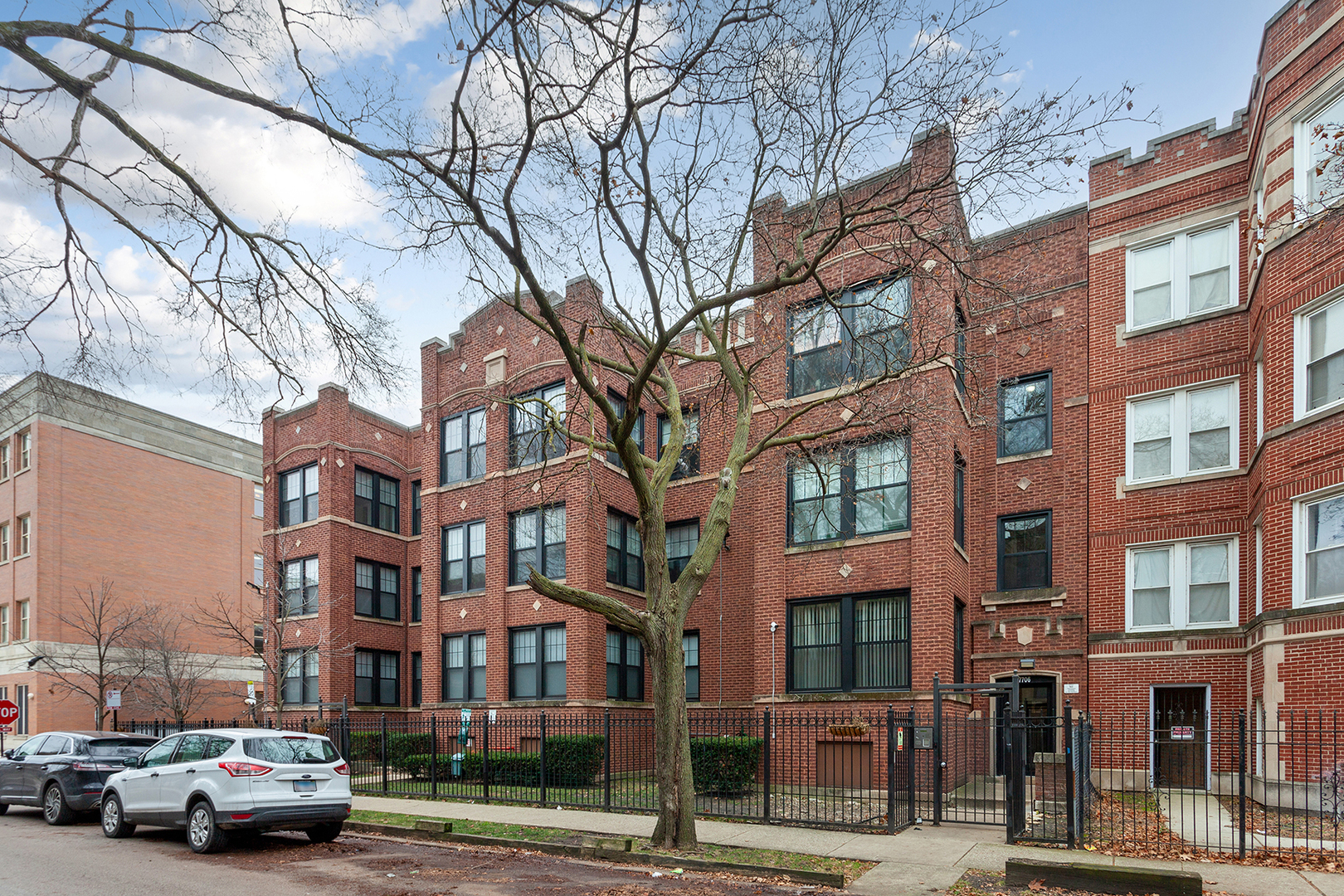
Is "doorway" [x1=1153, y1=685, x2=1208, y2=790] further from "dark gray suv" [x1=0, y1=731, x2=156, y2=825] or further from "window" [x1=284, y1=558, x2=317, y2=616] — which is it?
"window" [x1=284, y1=558, x2=317, y2=616]

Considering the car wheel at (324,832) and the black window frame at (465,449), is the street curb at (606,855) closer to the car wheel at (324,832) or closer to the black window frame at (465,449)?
the car wheel at (324,832)

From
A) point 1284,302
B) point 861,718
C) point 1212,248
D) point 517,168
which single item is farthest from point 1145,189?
point 517,168

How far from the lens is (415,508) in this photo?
32.2 metres

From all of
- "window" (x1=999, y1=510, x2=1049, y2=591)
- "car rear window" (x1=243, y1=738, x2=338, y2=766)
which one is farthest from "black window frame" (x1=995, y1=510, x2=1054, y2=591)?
"car rear window" (x1=243, y1=738, x2=338, y2=766)

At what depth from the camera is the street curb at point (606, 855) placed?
10.5m

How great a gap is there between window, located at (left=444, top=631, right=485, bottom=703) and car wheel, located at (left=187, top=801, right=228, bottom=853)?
1244 cm

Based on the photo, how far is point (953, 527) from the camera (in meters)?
19.5

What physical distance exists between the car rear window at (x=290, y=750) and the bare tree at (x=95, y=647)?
997 inches

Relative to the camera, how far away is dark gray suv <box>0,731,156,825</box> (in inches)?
617

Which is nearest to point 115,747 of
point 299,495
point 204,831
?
point 204,831

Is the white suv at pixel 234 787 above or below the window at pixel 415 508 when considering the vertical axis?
below

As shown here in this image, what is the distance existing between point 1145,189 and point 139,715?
41104 mm

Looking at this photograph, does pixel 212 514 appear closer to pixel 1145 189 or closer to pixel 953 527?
pixel 953 527

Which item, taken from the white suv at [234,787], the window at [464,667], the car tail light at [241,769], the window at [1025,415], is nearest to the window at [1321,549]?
the window at [1025,415]
